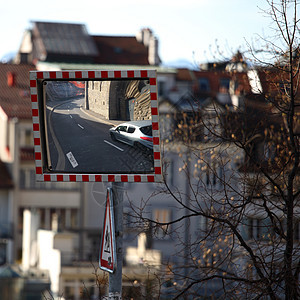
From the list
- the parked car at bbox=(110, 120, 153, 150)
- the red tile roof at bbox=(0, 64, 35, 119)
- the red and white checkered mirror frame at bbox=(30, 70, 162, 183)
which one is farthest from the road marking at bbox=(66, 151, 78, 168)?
the red tile roof at bbox=(0, 64, 35, 119)

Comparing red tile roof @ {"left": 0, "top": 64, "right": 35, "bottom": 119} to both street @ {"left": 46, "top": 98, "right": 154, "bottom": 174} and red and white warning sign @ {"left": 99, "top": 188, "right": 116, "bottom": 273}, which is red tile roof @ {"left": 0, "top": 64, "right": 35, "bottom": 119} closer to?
street @ {"left": 46, "top": 98, "right": 154, "bottom": 174}

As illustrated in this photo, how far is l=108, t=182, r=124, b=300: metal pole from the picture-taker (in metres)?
10.8

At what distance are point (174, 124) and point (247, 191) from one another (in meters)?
7.87

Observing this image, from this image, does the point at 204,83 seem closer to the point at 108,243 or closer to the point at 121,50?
the point at 121,50

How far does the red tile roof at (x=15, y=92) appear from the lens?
6197 centimetres

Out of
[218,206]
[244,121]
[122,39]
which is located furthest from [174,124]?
[122,39]

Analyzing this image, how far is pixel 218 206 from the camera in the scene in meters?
13.4

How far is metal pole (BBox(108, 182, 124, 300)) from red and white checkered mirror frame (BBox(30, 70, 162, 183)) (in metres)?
0.28

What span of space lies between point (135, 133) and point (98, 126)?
1.78 ft

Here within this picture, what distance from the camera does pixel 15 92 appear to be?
64.1 meters

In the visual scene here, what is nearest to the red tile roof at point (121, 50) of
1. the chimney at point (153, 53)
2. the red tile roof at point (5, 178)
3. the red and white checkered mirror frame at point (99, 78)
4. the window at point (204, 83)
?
the chimney at point (153, 53)

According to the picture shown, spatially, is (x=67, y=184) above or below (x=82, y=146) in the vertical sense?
below

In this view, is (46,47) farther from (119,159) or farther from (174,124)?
(119,159)

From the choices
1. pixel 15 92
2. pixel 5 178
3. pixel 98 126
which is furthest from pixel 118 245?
pixel 15 92
